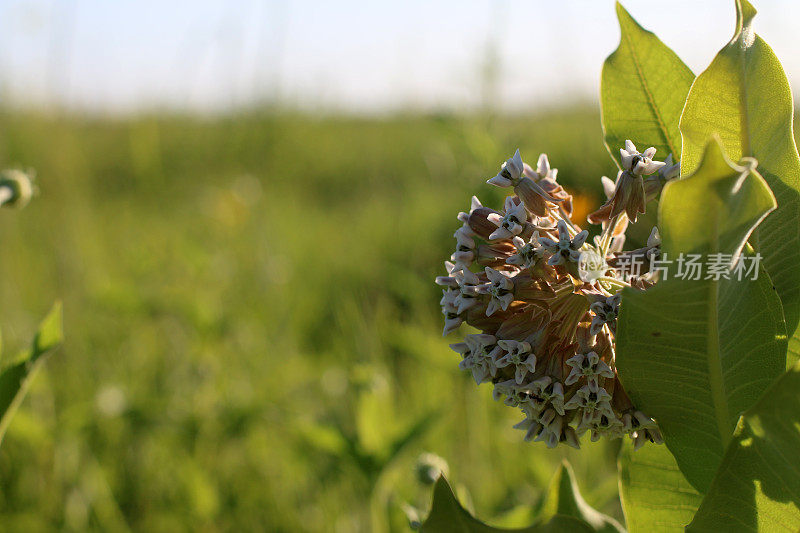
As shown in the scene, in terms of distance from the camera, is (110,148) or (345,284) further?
(110,148)

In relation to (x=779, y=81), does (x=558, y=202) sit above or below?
below

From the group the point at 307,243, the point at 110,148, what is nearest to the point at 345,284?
the point at 307,243

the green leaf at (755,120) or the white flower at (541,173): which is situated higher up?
the green leaf at (755,120)

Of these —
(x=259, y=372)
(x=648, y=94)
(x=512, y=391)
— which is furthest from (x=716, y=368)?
(x=259, y=372)

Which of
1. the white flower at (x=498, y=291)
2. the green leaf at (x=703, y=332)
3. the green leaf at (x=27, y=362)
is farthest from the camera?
the green leaf at (x=27, y=362)

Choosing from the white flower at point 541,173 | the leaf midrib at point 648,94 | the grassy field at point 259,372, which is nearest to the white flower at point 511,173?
the white flower at point 541,173

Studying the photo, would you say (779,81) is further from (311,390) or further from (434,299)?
(434,299)

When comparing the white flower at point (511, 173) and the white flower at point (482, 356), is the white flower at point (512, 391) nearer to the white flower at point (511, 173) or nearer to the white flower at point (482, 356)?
the white flower at point (482, 356)

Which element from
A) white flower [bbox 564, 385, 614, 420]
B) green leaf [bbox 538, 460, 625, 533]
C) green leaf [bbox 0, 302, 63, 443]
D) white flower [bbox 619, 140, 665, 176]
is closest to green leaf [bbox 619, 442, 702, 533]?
green leaf [bbox 538, 460, 625, 533]
